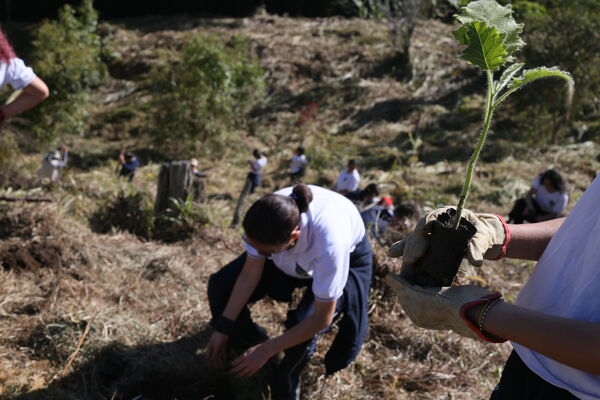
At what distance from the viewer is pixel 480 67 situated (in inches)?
47.1

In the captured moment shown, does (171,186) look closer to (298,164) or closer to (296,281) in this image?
(296,281)

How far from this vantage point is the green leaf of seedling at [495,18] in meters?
1.16

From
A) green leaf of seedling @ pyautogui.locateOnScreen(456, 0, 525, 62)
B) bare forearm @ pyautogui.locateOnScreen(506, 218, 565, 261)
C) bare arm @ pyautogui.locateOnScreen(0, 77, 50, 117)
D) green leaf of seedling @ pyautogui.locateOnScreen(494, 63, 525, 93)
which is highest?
green leaf of seedling @ pyautogui.locateOnScreen(456, 0, 525, 62)

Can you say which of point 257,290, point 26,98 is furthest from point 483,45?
point 26,98

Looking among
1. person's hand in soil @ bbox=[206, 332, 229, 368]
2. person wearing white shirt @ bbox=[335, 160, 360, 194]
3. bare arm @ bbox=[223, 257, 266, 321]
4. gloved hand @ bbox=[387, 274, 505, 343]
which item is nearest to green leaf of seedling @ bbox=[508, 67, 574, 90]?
gloved hand @ bbox=[387, 274, 505, 343]

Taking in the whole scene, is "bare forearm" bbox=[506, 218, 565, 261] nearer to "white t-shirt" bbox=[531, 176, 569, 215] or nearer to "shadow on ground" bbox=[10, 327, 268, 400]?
"shadow on ground" bbox=[10, 327, 268, 400]

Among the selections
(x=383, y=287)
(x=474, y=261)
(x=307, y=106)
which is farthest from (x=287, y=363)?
(x=307, y=106)

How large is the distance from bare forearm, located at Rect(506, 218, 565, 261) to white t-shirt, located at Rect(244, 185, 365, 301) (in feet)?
2.81

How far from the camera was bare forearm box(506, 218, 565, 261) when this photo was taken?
143cm

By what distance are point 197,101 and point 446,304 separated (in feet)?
35.2

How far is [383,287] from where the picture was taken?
339cm

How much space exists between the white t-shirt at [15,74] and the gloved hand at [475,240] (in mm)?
2465

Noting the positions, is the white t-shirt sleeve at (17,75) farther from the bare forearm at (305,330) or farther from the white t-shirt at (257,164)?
the white t-shirt at (257,164)

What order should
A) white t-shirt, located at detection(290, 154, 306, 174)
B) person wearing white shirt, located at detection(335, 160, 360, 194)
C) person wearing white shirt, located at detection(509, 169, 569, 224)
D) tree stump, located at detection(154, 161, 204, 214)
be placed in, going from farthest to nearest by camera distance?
1. white t-shirt, located at detection(290, 154, 306, 174)
2. person wearing white shirt, located at detection(335, 160, 360, 194)
3. person wearing white shirt, located at detection(509, 169, 569, 224)
4. tree stump, located at detection(154, 161, 204, 214)
